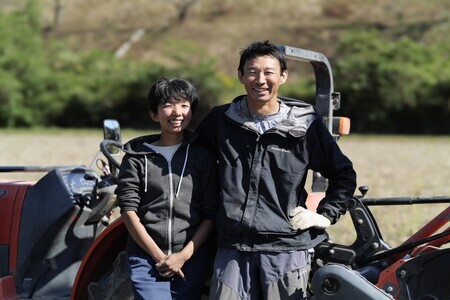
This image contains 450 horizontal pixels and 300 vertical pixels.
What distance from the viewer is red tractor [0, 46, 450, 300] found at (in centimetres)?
327

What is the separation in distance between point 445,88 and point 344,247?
35.3 m

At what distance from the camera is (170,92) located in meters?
3.53

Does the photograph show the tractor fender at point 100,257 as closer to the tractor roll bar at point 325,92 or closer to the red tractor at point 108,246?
the red tractor at point 108,246

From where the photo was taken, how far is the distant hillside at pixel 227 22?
55.3m

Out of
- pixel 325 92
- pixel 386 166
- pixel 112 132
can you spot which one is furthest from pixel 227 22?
pixel 325 92

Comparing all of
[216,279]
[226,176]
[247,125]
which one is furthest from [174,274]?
[247,125]

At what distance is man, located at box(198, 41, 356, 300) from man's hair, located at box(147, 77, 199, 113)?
0.73 feet

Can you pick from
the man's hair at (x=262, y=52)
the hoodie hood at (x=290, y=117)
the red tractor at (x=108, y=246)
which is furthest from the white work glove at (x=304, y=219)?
the man's hair at (x=262, y=52)

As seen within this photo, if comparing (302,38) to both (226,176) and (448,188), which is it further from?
(226,176)

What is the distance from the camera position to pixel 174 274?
346 cm

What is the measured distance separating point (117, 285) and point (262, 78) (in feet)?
4.03

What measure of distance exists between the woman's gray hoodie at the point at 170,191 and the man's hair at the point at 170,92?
0.66 ft

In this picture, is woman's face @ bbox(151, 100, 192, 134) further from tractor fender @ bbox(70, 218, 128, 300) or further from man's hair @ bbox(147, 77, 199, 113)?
tractor fender @ bbox(70, 218, 128, 300)

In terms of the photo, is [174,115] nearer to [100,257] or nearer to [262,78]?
[262,78]
